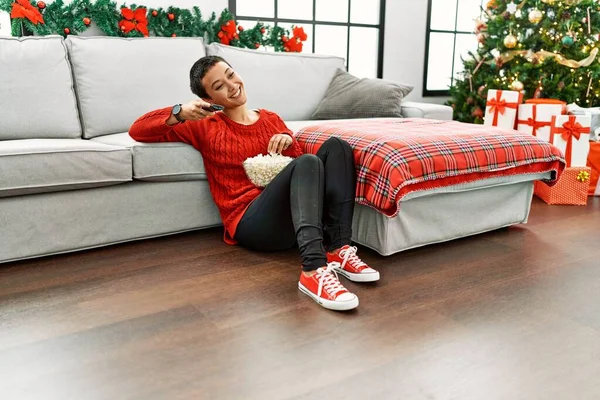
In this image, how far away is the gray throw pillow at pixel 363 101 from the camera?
10.2 feet

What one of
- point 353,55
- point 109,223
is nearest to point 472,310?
point 109,223

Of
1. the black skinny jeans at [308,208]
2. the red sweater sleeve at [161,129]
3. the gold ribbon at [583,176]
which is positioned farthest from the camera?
the gold ribbon at [583,176]

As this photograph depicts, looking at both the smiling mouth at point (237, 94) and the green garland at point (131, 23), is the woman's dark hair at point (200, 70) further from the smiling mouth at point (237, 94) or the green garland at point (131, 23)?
the green garland at point (131, 23)

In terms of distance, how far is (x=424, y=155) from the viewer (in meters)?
2.03

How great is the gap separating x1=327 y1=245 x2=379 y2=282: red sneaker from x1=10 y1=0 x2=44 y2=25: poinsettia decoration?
1.98 m

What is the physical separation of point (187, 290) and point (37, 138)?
107cm

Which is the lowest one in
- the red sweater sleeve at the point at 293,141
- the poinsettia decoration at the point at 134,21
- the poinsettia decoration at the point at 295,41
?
the red sweater sleeve at the point at 293,141

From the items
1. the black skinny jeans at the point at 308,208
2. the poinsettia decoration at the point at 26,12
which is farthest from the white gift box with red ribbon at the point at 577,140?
the poinsettia decoration at the point at 26,12

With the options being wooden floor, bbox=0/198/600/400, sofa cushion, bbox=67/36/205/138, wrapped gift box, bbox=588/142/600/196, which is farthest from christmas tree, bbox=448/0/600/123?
sofa cushion, bbox=67/36/205/138

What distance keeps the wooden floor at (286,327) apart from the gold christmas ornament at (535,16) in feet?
7.49

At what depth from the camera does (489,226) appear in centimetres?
242

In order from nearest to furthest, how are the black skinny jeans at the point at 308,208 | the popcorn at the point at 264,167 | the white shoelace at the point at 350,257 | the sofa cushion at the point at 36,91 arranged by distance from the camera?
the black skinny jeans at the point at 308,208 < the white shoelace at the point at 350,257 < the popcorn at the point at 264,167 < the sofa cushion at the point at 36,91

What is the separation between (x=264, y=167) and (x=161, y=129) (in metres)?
0.44

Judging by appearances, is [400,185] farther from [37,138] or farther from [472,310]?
[37,138]
